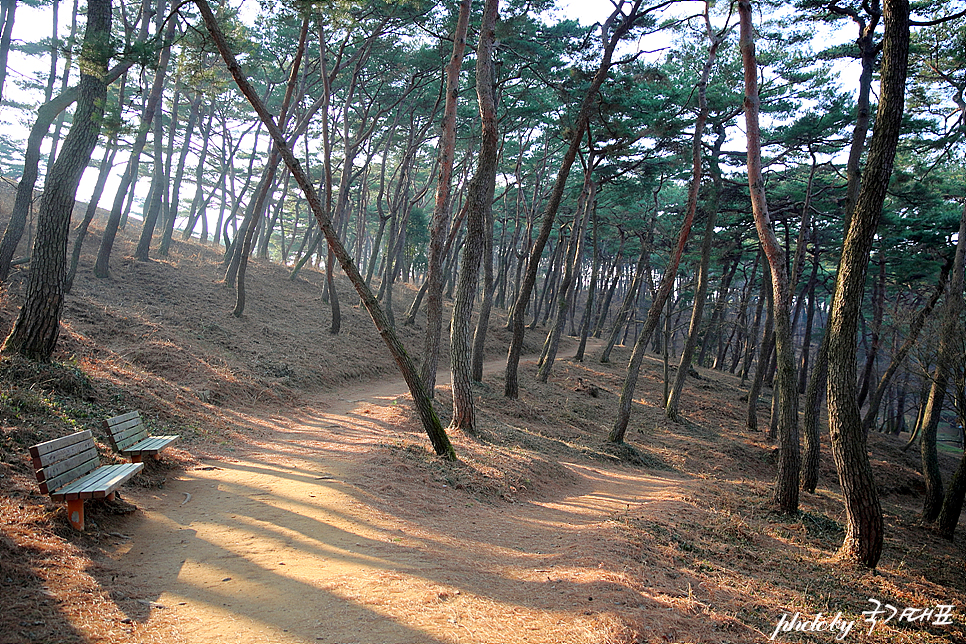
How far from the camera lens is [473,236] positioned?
9750mm

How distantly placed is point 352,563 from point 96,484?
2168 millimetres

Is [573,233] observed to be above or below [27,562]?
above

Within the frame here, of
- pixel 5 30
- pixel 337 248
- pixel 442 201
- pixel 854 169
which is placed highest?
pixel 5 30

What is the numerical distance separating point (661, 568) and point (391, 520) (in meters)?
2.69

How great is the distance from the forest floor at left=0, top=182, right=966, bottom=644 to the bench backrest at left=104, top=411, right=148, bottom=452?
227 mm

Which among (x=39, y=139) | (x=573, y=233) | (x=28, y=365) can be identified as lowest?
(x=28, y=365)

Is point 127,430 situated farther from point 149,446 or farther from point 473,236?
point 473,236

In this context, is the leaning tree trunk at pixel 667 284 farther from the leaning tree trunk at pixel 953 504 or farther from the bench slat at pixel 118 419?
the bench slat at pixel 118 419

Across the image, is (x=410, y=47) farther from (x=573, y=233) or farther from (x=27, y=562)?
(x=27, y=562)

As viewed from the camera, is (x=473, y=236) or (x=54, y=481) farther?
(x=473, y=236)

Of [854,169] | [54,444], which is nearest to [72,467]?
[54,444]

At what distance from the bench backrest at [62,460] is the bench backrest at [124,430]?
2.60 feet

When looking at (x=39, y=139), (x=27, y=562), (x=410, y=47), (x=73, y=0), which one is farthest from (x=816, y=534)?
(x=73, y=0)

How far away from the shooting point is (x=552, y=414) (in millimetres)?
14930
